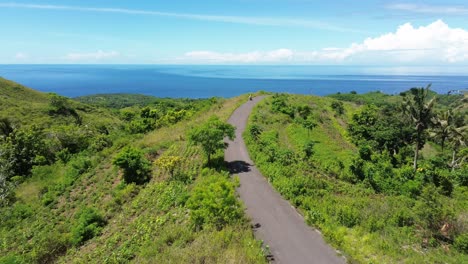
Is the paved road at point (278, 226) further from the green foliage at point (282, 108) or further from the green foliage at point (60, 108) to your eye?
the green foliage at point (60, 108)

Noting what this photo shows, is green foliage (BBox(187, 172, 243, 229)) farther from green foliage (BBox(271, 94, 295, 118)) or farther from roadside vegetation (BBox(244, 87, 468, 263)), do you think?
green foliage (BBox(271, 94, 295, 118))

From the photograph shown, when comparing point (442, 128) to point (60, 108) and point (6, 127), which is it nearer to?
point (6, 127)

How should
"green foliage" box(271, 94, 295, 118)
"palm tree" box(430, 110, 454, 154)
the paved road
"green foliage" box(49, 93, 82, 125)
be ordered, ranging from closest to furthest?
the paved road
"palm tree" box(430, 110, 454, 154)
"green foliage" box(271, 94, 295, 118)
"green foliage" box(49, 93, 82, 125)

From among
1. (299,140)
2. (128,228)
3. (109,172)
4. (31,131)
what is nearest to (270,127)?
(299,140)

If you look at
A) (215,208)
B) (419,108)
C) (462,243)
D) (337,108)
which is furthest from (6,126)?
(462,243)

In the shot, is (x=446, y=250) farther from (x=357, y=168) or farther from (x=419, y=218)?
(x=357, y=168)

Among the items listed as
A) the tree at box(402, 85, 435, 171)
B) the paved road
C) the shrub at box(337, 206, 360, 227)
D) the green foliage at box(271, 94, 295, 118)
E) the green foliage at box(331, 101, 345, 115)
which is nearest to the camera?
the paved road

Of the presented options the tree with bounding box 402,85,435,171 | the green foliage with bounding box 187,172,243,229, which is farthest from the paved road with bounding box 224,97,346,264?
the tree with bounding box 402,85,435,171
